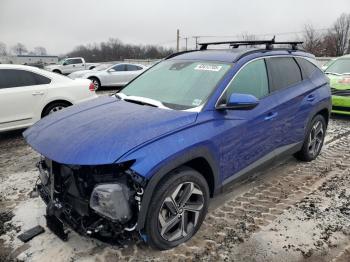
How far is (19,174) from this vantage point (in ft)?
16.4

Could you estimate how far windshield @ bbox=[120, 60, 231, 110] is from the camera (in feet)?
11.6

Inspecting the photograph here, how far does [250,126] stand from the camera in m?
3.69

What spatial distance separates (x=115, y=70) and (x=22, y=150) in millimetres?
11075

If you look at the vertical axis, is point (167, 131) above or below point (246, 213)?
above

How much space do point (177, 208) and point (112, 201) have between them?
0.68m

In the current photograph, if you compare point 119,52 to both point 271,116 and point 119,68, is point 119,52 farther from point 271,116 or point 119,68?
point 271,116

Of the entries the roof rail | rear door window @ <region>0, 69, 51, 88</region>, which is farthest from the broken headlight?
rear door window @ <region>0, 69, 51, 88</region>

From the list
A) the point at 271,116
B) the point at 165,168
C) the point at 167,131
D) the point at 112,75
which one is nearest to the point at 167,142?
the point at 167,131

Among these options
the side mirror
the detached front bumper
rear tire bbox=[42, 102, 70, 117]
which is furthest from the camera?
the detached front bumper

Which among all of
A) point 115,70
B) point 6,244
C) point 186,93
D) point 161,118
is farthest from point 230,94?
point 115,70

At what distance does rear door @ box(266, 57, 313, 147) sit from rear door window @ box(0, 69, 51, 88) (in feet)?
15.9

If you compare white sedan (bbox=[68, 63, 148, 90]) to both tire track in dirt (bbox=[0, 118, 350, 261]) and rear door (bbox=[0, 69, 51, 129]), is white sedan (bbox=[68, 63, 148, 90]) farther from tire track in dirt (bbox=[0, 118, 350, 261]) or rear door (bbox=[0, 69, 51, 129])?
tire track in dirt (bbox=[0, 118, 350, 261])

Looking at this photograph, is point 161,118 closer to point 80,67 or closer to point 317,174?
point 317,174

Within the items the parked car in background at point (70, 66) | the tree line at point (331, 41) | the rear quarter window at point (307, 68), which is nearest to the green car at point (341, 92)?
the rear quarter window at point (307, 68)
